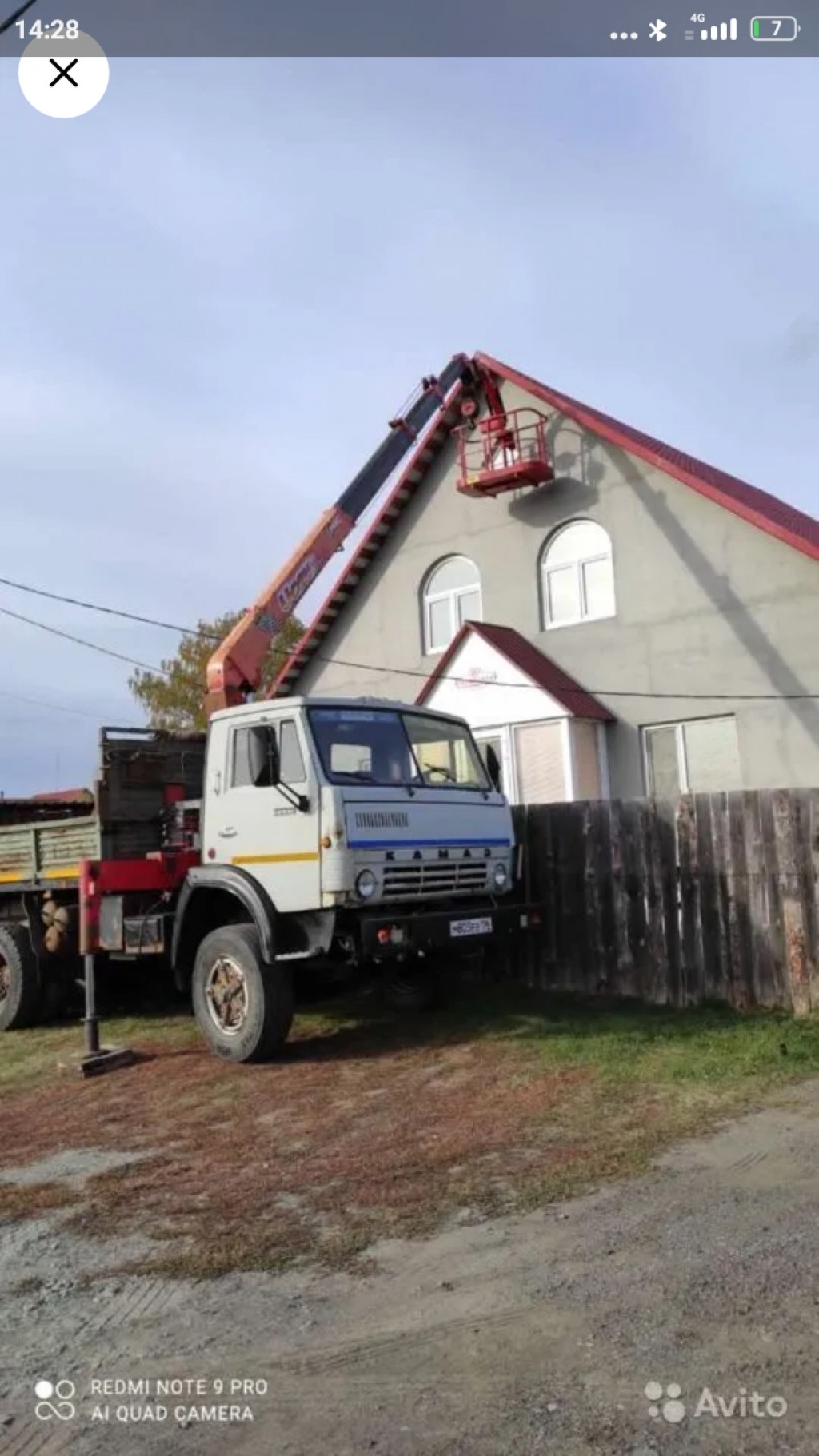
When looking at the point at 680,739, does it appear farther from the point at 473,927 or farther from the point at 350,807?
the point at 350,807

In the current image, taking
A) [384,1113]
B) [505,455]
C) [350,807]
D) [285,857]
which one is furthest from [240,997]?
[505,455]

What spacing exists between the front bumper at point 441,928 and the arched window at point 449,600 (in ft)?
34.0

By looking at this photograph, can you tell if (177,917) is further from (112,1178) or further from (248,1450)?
(248,1450)

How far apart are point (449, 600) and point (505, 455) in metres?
2.70

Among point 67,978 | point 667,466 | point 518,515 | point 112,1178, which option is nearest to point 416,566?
point 518,515

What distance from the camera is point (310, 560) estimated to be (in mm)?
15867

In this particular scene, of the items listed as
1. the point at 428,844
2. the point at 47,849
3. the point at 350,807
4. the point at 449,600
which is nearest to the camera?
the point at 350,807

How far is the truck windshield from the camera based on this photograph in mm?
8906

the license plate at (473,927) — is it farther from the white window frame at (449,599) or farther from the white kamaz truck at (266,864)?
the white window frame at (449,599)

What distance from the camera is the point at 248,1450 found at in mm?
3393

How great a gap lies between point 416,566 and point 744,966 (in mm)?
11982

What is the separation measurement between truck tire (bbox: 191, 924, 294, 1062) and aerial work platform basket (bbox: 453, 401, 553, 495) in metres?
10.8

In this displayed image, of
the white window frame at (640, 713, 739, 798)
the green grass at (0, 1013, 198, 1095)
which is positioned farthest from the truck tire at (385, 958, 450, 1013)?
the white window frame at (640, 713, 739, 798)

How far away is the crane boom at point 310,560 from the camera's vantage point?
12953 millimetres
